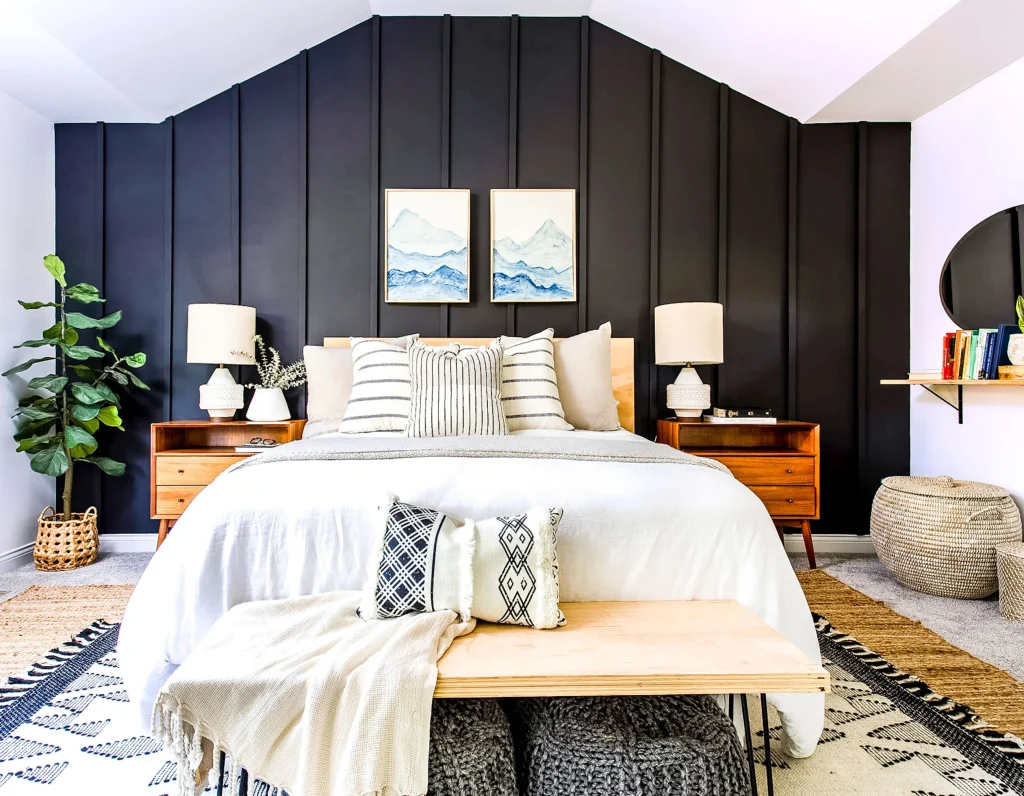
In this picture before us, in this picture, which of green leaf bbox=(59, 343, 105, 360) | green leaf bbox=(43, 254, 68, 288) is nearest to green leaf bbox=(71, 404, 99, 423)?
green leaf bbox=(59, 343, 105, 360)

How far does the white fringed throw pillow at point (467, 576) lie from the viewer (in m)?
1.28

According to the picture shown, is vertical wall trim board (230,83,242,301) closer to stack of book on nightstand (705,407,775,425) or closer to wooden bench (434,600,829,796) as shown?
stack of book on nightstand (705,407,775,425)

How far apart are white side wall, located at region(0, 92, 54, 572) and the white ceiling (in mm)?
214

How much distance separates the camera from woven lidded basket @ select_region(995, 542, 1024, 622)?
7.65 ft

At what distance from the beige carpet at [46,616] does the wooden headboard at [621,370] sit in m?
1.58

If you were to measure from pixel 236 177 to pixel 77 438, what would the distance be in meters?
1.65

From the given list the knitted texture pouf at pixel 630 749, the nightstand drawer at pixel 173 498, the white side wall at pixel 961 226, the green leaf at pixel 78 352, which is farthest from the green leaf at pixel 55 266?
the white side wall at pixel 961 226

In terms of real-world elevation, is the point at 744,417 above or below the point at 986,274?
below

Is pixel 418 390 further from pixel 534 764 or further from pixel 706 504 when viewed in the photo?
pixel 534 764

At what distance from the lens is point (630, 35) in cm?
340

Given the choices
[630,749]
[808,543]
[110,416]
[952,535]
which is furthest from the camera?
[110,416]

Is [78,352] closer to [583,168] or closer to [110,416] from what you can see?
[110,416]

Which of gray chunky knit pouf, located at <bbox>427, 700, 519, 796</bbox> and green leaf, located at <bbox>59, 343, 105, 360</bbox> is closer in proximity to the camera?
gray chunky knit pouf, located at <bbox>427, 700, 519, 796</bbox>

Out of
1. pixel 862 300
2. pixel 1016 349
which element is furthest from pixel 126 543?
pixel 1016 349
